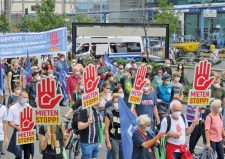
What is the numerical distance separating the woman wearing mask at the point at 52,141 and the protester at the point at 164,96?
16.5 feet

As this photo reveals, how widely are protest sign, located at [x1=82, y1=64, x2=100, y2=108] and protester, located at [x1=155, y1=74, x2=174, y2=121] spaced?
11.5 ft

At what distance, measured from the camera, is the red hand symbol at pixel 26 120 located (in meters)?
10.6

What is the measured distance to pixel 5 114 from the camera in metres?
11.1

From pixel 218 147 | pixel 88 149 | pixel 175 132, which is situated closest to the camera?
pixel 175 132

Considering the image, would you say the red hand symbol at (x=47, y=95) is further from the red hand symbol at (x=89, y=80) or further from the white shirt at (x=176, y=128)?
the white shirt at (x=176, y=128)

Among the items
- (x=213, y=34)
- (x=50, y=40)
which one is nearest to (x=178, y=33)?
(x=213, y=34)

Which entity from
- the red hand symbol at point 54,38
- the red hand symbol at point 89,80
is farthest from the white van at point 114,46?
the red hand symbol at point 89,80

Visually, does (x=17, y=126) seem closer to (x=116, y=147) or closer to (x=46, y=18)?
(x=116, y=147)

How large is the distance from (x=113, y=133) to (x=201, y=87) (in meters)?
1.91

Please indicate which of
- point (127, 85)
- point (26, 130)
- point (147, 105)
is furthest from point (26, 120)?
point (127, 85)

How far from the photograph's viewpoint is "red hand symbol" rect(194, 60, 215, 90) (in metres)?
11.4

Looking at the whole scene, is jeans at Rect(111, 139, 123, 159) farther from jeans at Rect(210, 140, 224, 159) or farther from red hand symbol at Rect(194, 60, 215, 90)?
red hand symbol at Rect(194, 60, 215, 90)

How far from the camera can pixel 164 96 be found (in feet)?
47.1

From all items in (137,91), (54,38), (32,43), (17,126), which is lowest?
(17,126)
